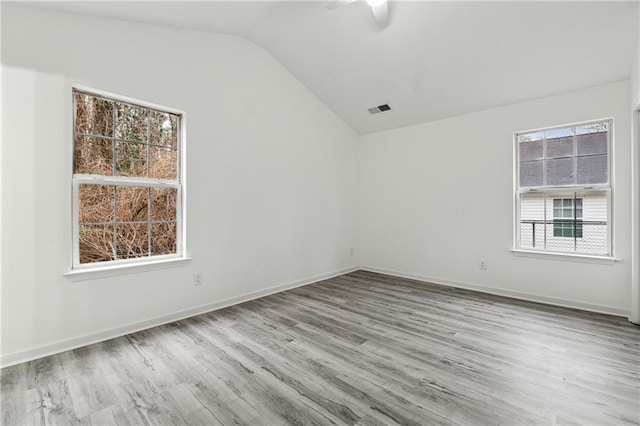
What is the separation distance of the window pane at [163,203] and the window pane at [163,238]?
8 centimetres

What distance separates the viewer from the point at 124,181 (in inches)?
109

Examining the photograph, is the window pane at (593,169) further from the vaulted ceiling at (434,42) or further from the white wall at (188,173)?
the white wall at (188,173)

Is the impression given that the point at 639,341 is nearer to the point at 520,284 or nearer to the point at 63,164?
the point at 520,284

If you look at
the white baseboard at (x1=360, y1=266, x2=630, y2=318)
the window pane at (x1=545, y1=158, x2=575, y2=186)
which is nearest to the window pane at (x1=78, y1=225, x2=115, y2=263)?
the white baseboard at (x1=360, y1=266, x2=630, y2=318)

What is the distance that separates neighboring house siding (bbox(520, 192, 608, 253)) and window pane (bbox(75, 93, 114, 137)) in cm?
472

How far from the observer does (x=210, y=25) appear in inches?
125

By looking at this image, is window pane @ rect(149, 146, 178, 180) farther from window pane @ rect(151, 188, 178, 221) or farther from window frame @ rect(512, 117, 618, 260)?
window frame @ rect(512, 117, 618, 260)

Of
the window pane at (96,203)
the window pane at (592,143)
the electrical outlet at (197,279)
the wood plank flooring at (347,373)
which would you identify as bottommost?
the wood plank flooring at (347,373)

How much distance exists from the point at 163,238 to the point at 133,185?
608 millimetres

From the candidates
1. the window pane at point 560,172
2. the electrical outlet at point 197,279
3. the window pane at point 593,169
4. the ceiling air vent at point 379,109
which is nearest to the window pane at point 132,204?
the electrical outlet at point 197,279

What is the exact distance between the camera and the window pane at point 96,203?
2.58 meters

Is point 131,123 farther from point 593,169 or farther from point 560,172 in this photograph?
point 593,169

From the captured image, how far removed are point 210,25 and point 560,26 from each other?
3393mm

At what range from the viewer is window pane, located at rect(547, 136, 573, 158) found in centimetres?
351
